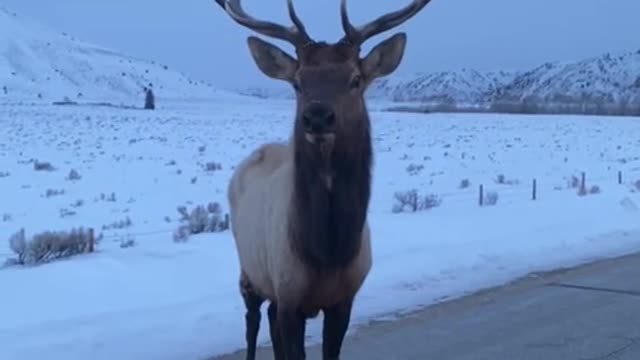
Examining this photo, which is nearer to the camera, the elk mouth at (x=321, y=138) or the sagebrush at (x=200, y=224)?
the elk mouth at (x=321, y=138)

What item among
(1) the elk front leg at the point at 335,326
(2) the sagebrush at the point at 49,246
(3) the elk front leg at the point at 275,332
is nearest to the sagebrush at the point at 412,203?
(2) the sagebrush at the point at 49,246

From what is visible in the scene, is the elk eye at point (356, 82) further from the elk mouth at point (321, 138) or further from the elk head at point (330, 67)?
the elk mouth at point (321, 138)

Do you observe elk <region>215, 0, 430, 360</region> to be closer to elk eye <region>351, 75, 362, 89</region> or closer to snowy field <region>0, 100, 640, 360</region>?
elk eye <region>351, 75, 362, 89</region>

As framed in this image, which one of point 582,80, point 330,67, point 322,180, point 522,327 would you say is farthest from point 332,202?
point 582,80

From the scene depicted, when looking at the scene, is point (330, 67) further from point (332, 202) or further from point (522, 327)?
point (522, 327)

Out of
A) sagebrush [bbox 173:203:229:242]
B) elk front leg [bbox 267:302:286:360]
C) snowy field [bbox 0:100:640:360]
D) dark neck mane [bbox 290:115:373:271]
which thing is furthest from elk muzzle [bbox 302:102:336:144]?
sagebrush [bbox 173:203:229:242]

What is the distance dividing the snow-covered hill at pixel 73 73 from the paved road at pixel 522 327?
8684 centimetres

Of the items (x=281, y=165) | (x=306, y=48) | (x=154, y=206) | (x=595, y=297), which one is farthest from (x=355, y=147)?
(x=154, y=206)

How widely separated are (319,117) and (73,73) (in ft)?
395

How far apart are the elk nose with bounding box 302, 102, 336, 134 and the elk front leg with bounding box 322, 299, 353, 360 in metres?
1.30

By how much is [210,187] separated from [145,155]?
9079mm

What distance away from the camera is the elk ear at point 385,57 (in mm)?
6995

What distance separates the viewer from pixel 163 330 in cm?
943

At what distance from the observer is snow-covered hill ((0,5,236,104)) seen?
4222 inches
